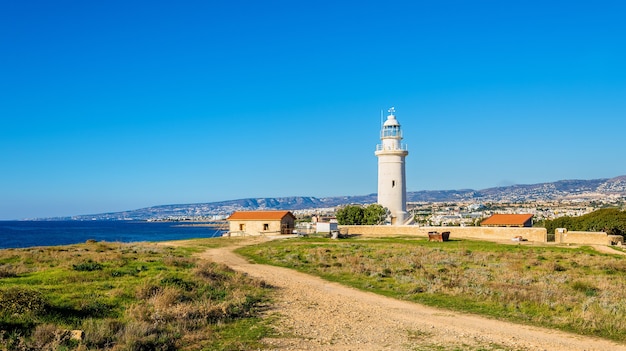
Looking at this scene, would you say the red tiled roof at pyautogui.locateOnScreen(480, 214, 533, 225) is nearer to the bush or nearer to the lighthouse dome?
the lighthouse dome

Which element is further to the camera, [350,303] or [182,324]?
[350,303]

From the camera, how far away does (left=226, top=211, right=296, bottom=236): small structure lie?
4791 centimetres

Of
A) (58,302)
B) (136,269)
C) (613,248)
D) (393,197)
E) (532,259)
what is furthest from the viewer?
(393,197)

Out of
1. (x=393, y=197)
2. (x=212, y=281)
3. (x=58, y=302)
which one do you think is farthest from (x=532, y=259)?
(x=393, y=197)

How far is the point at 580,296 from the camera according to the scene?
15344 millimetres

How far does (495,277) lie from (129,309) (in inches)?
527

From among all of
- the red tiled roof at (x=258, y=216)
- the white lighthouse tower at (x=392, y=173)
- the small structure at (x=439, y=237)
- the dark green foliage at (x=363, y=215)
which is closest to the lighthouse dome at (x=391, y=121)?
the white lighthouse tower at (x=392, y=173)

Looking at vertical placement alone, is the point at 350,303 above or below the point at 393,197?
below

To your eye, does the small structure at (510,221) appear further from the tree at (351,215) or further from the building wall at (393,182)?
the tree at (351,215)

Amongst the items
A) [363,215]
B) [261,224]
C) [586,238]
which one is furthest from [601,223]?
[261,224]

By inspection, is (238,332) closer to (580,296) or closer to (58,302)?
(58,302)

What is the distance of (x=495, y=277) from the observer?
63.7 feet

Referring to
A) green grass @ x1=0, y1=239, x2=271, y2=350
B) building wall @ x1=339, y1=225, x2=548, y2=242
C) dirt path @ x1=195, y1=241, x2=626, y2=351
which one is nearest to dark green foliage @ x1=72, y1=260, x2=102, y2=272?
green grass @ x1=0, y1=239, x2=271, y2=350

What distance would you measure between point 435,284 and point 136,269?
11110 millimetres
